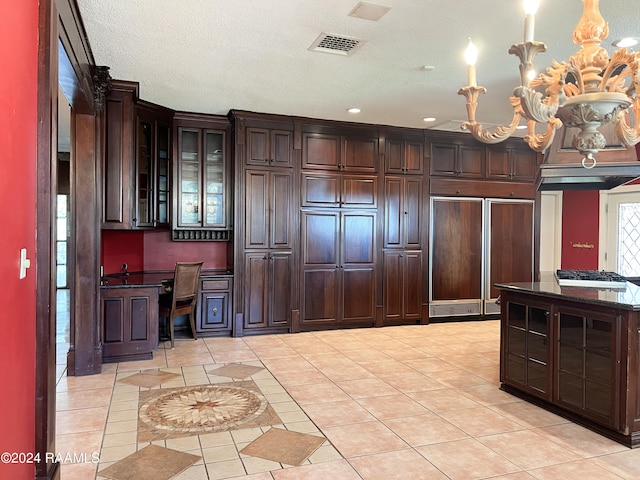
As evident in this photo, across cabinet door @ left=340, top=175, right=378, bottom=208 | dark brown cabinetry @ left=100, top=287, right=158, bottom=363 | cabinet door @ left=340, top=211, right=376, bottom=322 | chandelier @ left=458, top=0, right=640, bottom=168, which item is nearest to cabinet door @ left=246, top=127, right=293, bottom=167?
cabinet door @ left=340, top=175, right=378, bottom=208

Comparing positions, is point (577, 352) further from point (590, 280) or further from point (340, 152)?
point (340, 152)

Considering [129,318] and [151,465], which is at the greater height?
[129,318]

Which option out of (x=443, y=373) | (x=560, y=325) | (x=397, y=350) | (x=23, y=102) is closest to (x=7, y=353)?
(x=23, y=102)

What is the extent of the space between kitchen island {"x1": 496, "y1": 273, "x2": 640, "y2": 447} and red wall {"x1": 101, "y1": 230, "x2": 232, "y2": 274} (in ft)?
11.9

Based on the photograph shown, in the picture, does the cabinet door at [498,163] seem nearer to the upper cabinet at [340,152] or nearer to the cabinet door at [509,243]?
the cabinet door at [509,243]

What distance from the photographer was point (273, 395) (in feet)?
11.7

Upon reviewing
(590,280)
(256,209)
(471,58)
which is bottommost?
(590,280)

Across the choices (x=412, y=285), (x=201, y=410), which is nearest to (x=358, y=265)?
(x=412, y=285)

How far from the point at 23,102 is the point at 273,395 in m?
2.66

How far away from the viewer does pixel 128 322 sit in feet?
14.4

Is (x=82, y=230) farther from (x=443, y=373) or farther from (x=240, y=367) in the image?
(x=443, y=373)

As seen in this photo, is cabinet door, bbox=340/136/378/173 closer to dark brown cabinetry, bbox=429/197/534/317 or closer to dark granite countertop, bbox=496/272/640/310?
dark brown cabinetry, bbox=429/197/534/317

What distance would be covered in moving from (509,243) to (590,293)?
379 cm

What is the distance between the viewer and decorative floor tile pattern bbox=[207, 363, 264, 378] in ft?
13.3
